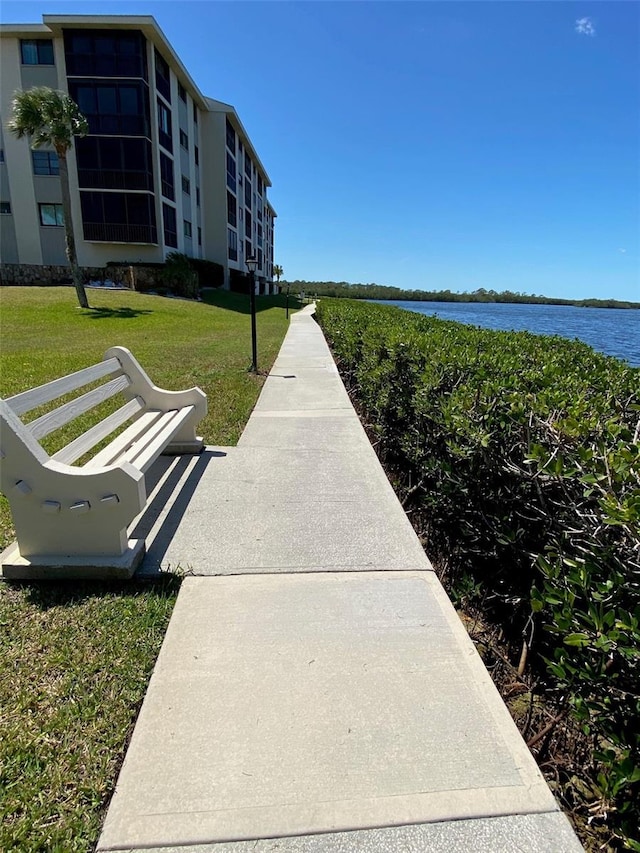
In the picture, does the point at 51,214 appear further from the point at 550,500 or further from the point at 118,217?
A: the point at 550,500

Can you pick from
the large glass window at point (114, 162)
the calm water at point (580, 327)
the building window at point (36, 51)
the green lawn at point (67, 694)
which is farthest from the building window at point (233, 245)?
the green lawn at point (67, 694)

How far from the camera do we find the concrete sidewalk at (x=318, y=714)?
1474 mm

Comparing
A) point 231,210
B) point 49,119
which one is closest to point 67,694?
point 49,119

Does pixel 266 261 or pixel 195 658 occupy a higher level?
pixel 266 261

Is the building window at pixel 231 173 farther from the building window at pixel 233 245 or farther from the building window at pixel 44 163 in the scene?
the building window at pixel 44 163

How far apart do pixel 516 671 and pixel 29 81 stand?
3642 cm

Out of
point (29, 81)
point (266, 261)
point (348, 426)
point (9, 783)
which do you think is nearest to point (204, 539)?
point (9, 783)

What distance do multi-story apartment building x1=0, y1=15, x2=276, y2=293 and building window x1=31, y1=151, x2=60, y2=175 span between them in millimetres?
55

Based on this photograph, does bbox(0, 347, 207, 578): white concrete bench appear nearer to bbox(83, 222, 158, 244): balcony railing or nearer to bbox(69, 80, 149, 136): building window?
bbox(83, 222, 158, 244): balcony railing

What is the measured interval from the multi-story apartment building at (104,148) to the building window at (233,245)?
278 inches

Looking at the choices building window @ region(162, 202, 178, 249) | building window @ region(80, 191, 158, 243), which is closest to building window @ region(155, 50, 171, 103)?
building window @ region(162, 202, 178, 249)

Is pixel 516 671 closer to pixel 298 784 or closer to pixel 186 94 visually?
pixel 298 784

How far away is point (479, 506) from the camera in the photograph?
8.91ft

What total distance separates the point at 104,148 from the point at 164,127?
401cm
